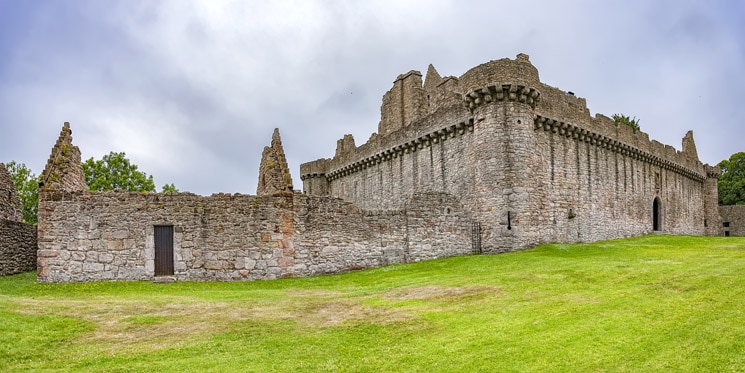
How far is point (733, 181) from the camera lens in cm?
6494

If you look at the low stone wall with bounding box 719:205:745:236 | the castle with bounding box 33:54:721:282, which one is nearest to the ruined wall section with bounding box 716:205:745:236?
the low stone wall with bounding box 719:205:745:236

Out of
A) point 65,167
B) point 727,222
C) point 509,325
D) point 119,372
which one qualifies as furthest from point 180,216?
point 727,222

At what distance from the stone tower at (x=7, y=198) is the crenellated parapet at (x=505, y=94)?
20.8 m

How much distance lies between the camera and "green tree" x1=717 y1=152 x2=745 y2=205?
63.5 m

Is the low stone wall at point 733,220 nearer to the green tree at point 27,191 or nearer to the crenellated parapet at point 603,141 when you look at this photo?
the crenellated parapet at point 603,141

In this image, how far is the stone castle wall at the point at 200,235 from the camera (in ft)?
58.4

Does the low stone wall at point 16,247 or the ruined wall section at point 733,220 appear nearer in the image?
→ the low stone wall at point 16,247

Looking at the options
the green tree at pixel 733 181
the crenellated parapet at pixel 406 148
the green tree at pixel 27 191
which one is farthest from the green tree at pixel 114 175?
the green tree at pixel 733 181

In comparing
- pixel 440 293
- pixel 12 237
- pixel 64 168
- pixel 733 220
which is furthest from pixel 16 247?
pixel 733 220

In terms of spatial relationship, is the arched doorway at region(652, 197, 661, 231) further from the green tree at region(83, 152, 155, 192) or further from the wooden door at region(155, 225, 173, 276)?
the green tree at region(83, 152, 155, 192)

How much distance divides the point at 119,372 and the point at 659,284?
435 inches

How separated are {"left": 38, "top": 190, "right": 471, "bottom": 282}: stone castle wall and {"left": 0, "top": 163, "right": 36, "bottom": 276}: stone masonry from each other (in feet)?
15.4

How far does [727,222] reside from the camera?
2032 inches

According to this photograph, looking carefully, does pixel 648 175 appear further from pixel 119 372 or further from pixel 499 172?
pixel 119 372
